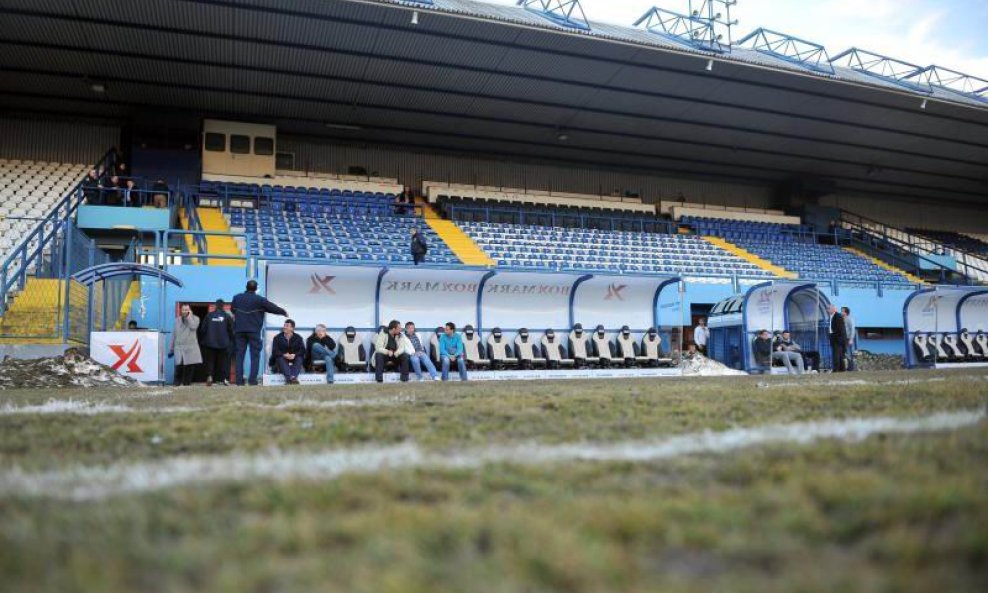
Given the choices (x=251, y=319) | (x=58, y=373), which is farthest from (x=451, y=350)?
(x=58, y=373)

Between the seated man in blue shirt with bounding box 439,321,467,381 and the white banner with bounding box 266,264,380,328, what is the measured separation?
171cm

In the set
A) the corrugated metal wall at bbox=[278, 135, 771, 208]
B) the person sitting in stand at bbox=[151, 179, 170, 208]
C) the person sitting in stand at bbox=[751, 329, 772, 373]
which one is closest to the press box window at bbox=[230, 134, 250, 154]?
the corrugated metal wall at bbox=[278, 135, 771, 208]

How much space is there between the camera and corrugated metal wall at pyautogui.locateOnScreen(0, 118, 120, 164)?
95.1 feet

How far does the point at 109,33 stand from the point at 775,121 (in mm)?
25095

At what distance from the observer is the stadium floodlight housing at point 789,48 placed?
28725mm

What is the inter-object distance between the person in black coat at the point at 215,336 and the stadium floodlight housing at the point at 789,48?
2350cm

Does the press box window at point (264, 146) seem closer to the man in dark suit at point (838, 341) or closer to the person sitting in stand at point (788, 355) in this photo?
the person sitting in stand at point (788, 355)

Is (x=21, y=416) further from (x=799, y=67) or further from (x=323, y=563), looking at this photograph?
(x=799, y=67)

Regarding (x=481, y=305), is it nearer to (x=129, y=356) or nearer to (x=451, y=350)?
(x=451, y=350)

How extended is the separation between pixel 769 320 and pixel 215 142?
859 inches

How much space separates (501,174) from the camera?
3594 cm

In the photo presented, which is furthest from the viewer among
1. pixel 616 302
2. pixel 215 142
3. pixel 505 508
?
pixel 215 142

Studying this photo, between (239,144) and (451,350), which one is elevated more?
(239,144)

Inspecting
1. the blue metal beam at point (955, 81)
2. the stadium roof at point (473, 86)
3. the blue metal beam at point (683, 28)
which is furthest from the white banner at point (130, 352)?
the blue metal beam at point (955, 81)
